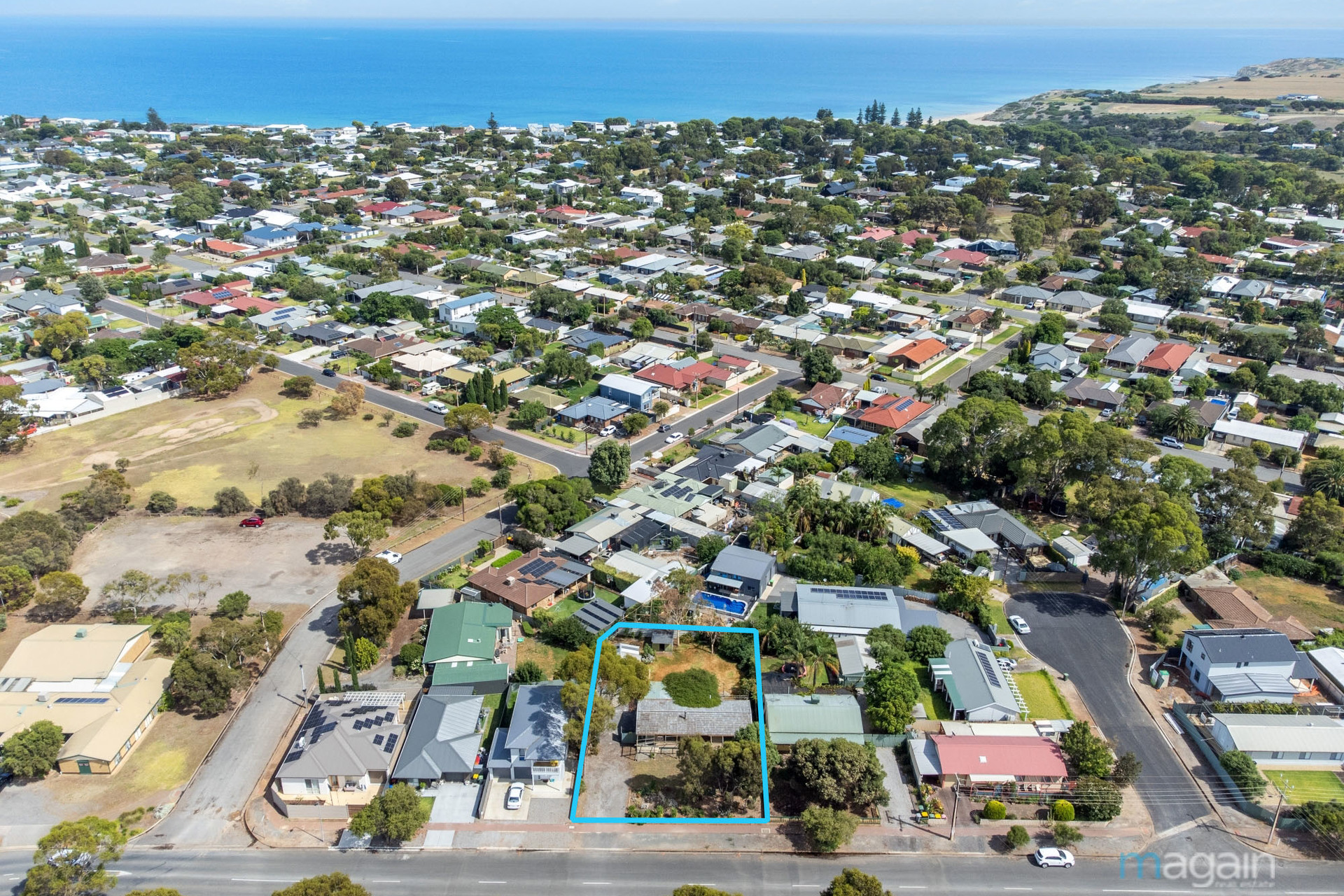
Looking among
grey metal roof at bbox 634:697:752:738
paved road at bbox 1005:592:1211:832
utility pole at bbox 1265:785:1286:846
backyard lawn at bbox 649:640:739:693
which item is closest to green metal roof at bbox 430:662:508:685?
grey metal roof at bbox 634:697:752:738

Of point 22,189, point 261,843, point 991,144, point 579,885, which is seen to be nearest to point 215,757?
point 261,843

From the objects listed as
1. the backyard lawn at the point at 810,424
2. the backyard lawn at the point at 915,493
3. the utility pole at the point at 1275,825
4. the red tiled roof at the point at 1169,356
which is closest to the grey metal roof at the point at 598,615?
the backyard lawn at the point at 915,493

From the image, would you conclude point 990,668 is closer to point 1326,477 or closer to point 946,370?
point 1326,477

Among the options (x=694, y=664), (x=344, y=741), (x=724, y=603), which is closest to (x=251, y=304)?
(x=344, y=741)

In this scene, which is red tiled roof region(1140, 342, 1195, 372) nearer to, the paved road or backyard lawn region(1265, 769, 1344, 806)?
the paved road

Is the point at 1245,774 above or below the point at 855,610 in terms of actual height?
below
